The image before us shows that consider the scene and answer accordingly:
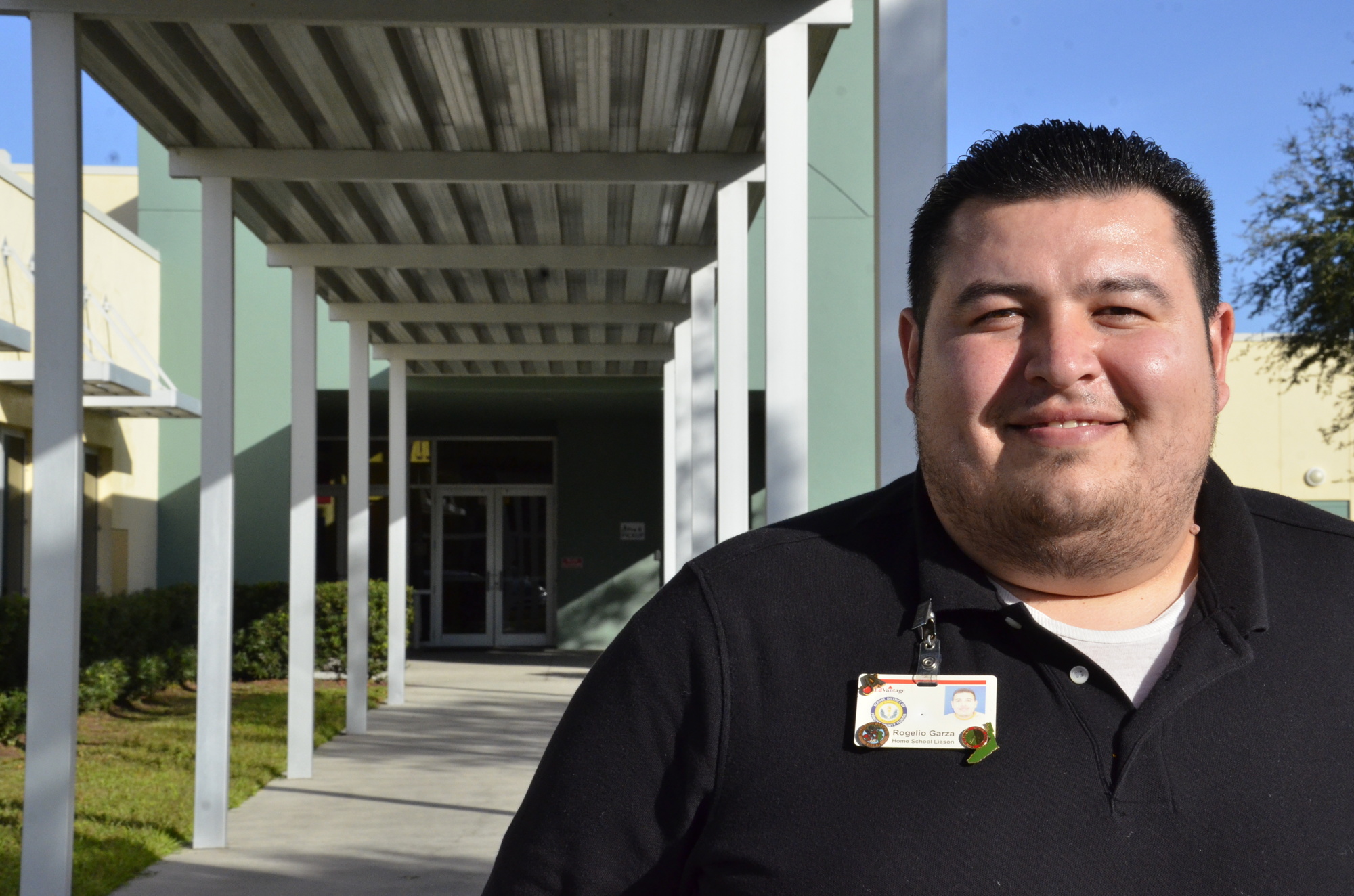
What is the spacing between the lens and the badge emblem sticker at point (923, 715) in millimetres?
1510

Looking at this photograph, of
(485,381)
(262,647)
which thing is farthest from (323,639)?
(485,381)

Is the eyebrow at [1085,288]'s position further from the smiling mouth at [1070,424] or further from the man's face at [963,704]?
the man's face at [963,704]

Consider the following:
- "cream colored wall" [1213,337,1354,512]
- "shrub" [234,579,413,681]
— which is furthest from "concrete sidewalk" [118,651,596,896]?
"cream colored wall" [1213,337,1354,512]

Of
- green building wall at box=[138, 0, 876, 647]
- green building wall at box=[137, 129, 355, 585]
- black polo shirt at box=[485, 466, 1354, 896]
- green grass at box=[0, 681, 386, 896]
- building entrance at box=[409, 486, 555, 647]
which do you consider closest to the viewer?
black polo shirt at box=[485, 466, 1354, 896]

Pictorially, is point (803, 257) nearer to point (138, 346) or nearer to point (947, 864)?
point (947, 864)

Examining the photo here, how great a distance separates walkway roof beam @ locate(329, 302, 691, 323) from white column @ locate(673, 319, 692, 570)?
0.98 ft

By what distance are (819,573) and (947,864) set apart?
1.14ft

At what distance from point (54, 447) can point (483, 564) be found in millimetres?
16559

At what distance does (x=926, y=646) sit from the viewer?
157 centimetres

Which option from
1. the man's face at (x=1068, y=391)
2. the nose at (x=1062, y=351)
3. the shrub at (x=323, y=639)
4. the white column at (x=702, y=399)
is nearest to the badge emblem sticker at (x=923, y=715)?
the man's face at (x=1068, y=391)

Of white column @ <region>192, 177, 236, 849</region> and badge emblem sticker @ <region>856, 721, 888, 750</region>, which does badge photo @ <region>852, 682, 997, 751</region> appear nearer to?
badge emblem sticker @ <region>856, 721, 888, 750</region>

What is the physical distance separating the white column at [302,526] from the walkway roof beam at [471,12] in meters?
3.91

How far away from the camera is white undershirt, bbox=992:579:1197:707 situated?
5.30ft

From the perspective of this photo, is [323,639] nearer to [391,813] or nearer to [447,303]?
[447,303]
